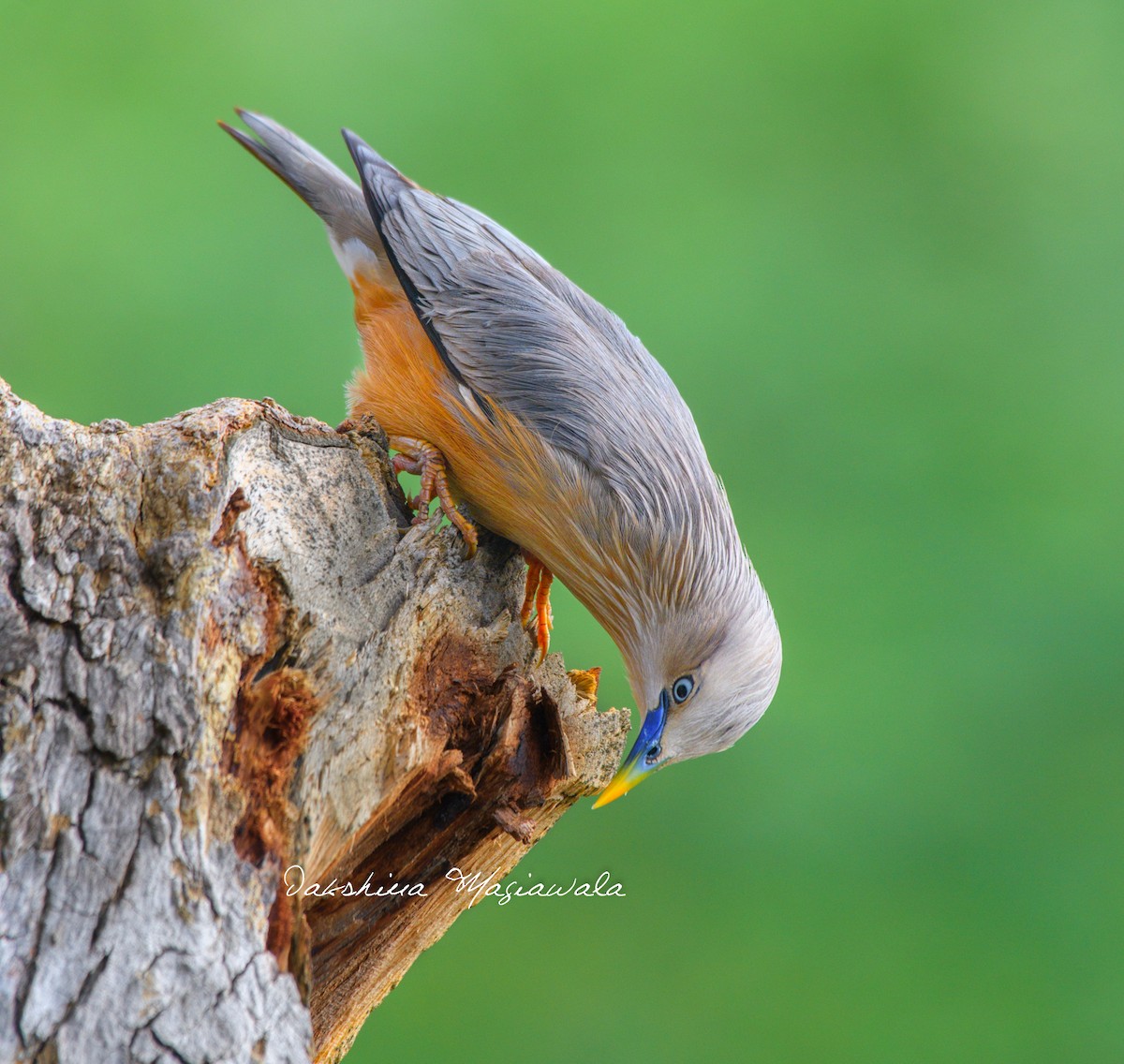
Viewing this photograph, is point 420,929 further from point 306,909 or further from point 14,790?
point 14,790

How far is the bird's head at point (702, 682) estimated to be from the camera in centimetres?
205

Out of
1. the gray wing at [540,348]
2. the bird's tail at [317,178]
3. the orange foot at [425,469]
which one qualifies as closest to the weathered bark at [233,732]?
the orange foot at [425,469]

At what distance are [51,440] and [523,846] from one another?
1.04 metres

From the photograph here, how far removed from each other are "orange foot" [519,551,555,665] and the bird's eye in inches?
10.6

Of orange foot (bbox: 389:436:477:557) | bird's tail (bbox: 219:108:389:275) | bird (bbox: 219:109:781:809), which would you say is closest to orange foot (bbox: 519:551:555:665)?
bird (bbox: 219:109:781:809)

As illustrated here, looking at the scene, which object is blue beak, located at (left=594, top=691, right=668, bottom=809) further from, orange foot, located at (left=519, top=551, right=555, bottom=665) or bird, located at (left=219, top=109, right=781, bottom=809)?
orange foot, located at (left=519, top=551, right=555, bottom=665)

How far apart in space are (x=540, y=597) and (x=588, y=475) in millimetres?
333

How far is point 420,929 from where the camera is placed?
1.82 meters

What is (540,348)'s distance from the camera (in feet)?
7.17

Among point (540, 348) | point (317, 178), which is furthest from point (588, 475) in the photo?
point (317, 178)

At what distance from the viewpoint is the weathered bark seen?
4.08ft

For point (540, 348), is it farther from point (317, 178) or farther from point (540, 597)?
point (317, 178)

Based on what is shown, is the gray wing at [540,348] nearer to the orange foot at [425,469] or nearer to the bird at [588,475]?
the bird at [588,475]

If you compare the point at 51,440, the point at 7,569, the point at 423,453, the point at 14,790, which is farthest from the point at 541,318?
the point at 14,790
